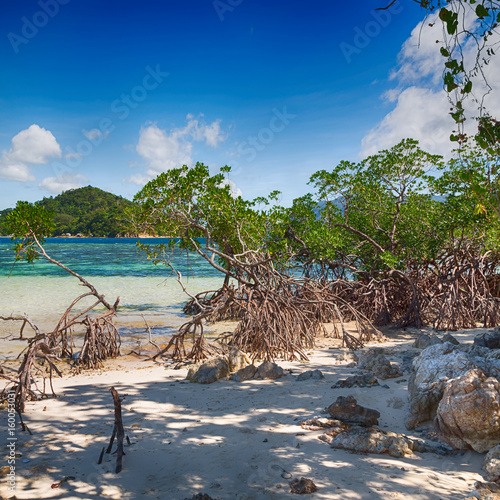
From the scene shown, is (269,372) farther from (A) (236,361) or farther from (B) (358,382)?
(B) (358,382)

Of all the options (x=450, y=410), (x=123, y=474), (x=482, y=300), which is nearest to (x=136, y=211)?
(x=123, y=474)

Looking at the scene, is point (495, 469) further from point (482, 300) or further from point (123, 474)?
point (482, 300)

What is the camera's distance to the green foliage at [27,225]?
20.0 ft

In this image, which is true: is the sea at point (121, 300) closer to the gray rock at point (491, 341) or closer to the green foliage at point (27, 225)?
the green foliage at point (27, 225)

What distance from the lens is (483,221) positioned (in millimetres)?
7961

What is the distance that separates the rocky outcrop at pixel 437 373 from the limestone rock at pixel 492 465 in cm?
79

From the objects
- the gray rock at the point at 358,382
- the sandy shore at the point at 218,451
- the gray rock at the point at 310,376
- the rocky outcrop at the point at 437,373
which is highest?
the rocky outcrop at the point at 437,373

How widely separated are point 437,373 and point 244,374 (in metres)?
2.66

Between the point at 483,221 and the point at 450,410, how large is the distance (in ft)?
20.1

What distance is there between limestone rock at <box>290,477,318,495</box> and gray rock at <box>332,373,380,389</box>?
2205 mm

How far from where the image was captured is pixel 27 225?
245 inches

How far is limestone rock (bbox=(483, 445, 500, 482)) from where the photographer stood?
2.65 m

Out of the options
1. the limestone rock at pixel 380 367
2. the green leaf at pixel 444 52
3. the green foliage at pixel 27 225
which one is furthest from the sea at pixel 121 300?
the green leaf at pixel 444 52

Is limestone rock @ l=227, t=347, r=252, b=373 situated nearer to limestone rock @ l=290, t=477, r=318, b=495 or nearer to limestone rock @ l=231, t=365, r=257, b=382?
limestone rock @ l=231, t=365, r=257, b=382
